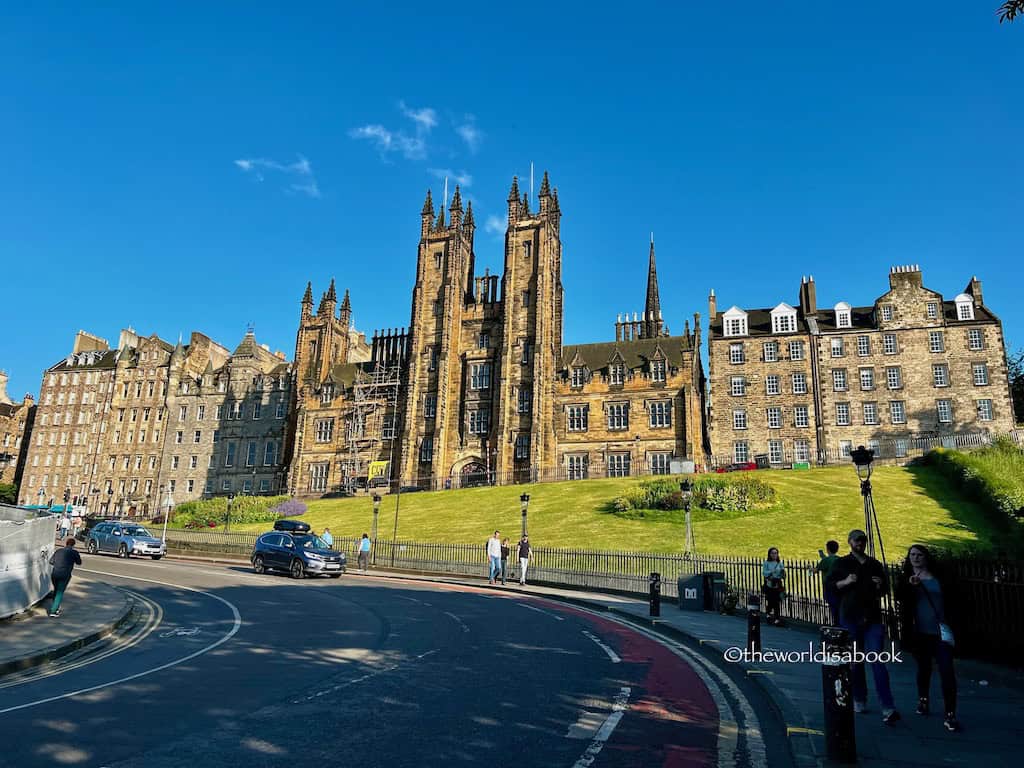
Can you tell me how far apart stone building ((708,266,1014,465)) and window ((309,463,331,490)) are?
35.0 meters

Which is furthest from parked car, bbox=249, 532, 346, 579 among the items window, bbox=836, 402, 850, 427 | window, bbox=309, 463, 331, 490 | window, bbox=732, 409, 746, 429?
window, bbox=836, 402, 850, 427

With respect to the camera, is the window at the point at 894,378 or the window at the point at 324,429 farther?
the window at the point at 324,429

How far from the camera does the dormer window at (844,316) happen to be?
56.0m

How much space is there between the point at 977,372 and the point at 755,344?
15847mm

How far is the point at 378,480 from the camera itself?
6106 cm

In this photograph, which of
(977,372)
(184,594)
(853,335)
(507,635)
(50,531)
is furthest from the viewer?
(853,335)

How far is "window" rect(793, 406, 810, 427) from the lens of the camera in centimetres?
5422

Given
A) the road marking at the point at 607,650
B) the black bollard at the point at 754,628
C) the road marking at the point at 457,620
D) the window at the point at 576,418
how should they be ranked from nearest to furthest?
the road marking at the point at 607,650 → the black bollard at the point at 754,628 → the road marking at the point at 457,620 → the window at the point at 576,418

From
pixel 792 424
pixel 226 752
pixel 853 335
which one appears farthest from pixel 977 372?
pixel 226 752

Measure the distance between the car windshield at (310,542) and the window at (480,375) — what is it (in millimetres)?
35062

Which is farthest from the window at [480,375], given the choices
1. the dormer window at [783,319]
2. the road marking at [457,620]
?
the road marking at [457,620]

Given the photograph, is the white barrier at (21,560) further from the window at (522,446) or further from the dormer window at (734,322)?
the dormer window at (734,322)

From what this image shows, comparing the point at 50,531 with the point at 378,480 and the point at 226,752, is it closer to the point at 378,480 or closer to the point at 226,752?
the point at 226,752

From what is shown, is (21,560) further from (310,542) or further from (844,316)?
(844,316)
